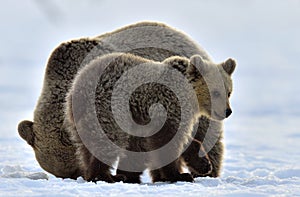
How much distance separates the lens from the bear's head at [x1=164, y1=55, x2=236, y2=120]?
9.14 meters

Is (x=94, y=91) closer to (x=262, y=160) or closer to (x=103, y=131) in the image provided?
(x=103, y=131)

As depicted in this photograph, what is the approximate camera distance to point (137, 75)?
344 inches

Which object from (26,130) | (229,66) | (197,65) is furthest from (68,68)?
(229,66)

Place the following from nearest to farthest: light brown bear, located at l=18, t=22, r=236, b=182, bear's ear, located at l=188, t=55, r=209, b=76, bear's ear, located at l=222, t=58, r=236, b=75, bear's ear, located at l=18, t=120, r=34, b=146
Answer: bear's ear, located at l=188, t=55, r=209, b=76 < light brown bear, located at l=18, t=22, r=236, b=182 < bear's ear, located at l=18, t=120, r=34, b=146 < bear's ear, located at l=222, t=58, r=236, b=75

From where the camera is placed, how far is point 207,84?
9281 millimetres

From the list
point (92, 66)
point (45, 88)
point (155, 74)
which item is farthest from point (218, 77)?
point (45, 88)

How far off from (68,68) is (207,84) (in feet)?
6.15

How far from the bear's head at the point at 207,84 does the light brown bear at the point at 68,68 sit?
119cm

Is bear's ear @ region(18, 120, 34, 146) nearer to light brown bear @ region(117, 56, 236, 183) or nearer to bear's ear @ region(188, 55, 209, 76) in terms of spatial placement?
light brown bear @ region(117, 56, 236, 183)

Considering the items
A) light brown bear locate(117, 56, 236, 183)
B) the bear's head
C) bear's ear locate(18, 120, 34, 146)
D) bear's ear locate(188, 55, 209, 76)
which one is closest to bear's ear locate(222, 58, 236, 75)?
light brown bear locate(117, 56, 236, 183)

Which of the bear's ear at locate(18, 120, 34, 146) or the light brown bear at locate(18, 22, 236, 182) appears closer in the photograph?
the light brown bear at locate(18, 22, 236, 182)

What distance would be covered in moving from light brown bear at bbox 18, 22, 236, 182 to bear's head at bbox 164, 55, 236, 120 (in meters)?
1.19

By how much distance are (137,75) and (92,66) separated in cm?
56

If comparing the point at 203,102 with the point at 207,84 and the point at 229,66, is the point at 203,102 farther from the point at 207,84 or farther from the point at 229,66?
the point at 229,66
